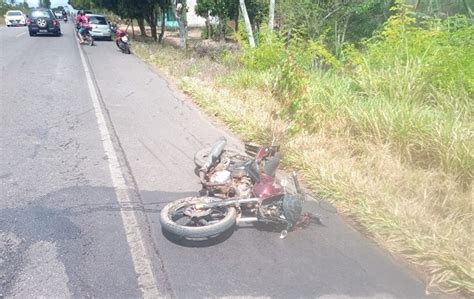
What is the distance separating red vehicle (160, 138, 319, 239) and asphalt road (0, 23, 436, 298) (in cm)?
16

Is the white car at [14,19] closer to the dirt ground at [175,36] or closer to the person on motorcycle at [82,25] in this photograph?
the dirt ground at [175,36]

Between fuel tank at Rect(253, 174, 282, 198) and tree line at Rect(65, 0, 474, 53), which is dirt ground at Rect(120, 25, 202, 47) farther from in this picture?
fuel tank at Rect(253, 174, 282, 198)

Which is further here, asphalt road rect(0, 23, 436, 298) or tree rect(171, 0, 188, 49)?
tree rect(171, 0, 188, 49)

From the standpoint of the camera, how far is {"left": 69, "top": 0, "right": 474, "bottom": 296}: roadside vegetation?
3.58 meters

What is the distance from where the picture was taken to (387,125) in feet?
17.0

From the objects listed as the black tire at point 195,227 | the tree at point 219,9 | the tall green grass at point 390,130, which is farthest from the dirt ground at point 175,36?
the black tire at point 195,227

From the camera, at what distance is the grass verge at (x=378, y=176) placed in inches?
128

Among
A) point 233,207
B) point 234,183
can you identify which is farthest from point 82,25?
point 233,207

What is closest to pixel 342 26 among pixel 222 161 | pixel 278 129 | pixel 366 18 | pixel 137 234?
pixel 366 18

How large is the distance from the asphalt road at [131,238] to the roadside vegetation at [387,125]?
14.1 inches

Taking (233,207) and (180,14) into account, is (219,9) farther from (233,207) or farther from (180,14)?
(233,207)

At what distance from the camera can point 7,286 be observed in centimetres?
272

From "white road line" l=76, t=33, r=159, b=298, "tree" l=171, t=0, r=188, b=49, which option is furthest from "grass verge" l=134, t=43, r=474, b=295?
"tree" l=171, t=0, r=188, b=49

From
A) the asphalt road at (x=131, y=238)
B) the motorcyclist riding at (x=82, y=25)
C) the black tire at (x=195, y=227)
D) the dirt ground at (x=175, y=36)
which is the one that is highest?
the motorcyclist riding at (x=82, y=25)
